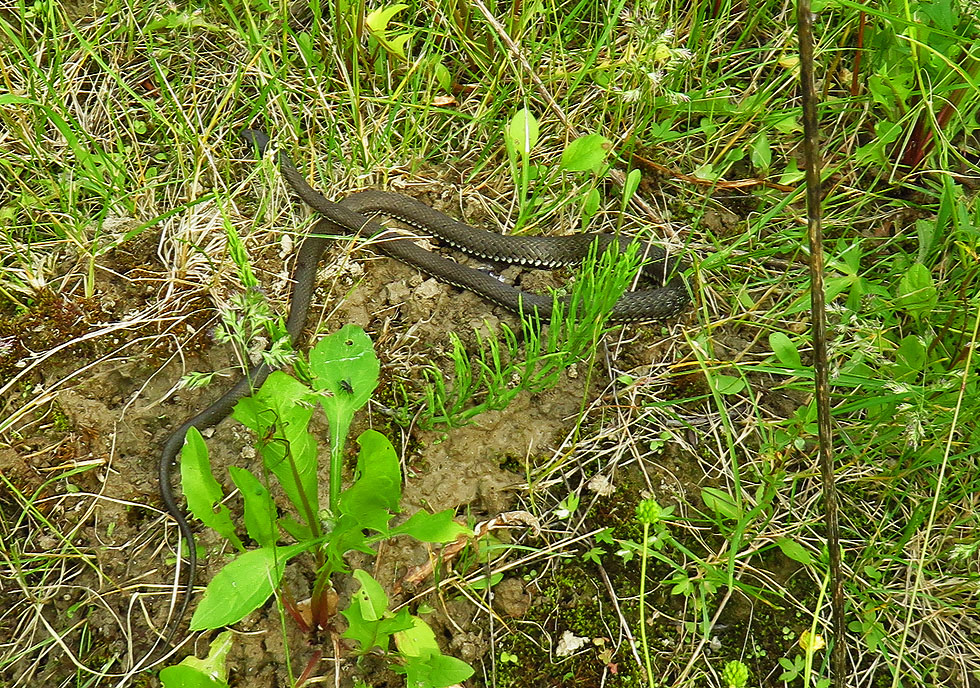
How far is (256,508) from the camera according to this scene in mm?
2420

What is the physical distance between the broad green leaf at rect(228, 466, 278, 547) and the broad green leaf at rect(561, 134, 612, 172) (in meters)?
2.00

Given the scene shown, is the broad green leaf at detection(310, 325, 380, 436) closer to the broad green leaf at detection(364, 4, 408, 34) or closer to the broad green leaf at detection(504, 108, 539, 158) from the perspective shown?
the broad green leaf at detection(504, 108, 539, 158)

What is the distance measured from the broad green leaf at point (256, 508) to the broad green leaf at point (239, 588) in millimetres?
95

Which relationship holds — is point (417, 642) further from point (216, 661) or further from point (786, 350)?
point (786, 350)

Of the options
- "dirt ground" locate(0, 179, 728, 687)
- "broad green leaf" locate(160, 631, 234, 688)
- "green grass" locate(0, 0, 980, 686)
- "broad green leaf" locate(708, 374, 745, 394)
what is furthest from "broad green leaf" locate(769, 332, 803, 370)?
"broad green leaf" locate(160, 631, 234, 688)

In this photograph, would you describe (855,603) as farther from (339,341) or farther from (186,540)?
(186,540)

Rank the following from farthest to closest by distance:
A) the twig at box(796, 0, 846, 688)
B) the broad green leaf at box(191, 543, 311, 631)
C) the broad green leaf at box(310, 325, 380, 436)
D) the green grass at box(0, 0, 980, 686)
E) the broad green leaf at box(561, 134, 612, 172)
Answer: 1. the broad green leaf at box(561, 134, 612, 172)
2. the green grass at box(0, 0, 980, 686)
3. the broad green leaf at box(310, 325, 380, 436)
4. the broad green leaf at box(191, 543, 311, 631)
5. the twig at box(796, 0, 846, 688)

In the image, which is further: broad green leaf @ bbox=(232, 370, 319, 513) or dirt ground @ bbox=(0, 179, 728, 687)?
dirt ground @ bbox=(0, 179, 728, 687)

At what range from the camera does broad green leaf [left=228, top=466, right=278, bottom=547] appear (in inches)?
95.2

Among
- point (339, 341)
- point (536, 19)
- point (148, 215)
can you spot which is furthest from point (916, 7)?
point (148, 215)

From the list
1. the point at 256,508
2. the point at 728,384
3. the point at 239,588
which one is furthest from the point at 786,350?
the point at 239,588

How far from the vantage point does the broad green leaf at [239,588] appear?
86.2 inches

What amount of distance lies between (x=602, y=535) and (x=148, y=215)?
8.57 feet

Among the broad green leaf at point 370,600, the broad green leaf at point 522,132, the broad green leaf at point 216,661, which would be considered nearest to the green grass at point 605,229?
the broad green leaf at point 522,132
